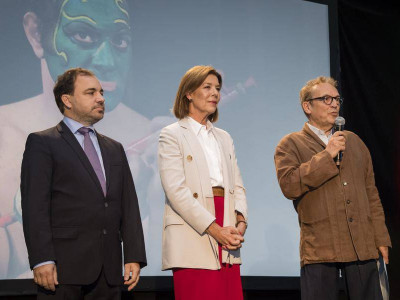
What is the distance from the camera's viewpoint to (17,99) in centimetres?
377

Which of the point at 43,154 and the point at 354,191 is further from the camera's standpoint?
the point at 354,191

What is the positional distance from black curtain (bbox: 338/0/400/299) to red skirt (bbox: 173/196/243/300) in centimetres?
257

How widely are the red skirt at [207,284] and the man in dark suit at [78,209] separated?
207 mm

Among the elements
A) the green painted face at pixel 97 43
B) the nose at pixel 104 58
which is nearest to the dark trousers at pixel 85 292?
the green painted face at pixel 97 43

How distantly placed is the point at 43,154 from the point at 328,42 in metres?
3.11

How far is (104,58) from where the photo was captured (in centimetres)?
407

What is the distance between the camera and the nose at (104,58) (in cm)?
404

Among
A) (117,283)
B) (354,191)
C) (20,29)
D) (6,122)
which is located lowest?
(117,283)

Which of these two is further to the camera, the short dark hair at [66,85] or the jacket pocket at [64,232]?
the short dark hair at [66,85]

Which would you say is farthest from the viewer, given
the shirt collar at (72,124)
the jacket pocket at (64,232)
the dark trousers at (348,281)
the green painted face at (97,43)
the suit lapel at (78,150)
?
the green painted face at (97,43)

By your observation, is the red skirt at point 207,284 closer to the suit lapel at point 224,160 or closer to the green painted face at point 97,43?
the suit lapel at point 224,160

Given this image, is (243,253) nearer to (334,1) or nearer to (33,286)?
(33,286)

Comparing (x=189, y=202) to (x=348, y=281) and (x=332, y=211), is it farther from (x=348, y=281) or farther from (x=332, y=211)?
(x=348, y=281)

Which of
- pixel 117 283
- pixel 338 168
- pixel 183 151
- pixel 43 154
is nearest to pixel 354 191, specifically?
pixel 338 168
